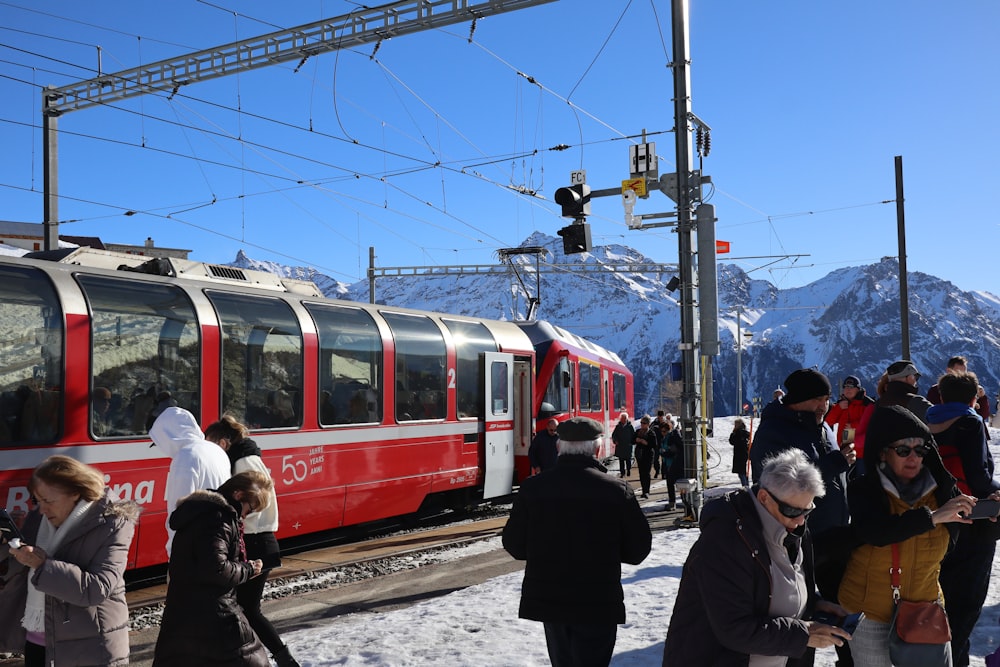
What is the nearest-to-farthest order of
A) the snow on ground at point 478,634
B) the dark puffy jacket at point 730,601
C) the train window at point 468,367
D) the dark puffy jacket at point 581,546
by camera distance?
the dark puffy jacket at point 730,601, the dark puffy jacket at point 581,546, the snow on ground at point 478,634, the train window at point 468,367

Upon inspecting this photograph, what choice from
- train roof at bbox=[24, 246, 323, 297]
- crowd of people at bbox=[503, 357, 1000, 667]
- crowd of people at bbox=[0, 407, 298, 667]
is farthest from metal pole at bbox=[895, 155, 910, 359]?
crowd of people at bbox=[0, 407, 298, 667]

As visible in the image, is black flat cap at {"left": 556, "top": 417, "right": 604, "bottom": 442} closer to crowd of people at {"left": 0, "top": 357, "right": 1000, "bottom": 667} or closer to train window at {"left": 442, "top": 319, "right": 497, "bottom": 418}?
crowd of people at {"left": 0, "top": 357, "right": 1000, "bottom": 667}

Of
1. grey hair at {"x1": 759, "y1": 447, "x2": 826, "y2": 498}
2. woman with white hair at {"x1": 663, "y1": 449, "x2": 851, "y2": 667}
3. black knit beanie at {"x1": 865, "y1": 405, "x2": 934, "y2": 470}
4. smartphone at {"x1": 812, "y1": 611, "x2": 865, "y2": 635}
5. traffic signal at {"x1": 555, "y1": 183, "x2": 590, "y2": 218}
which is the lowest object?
smartphone at {"x1": 812, "y1": 611, "x2": 865, "y2": 635}

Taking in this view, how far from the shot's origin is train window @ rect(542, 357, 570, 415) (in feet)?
56.0

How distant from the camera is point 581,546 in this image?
4.32 metres

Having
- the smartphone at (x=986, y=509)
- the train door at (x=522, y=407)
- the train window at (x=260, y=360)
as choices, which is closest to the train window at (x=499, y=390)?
the train door at (x=522, y=407)

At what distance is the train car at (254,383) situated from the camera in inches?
311

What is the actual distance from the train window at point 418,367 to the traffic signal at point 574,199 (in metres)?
2.59

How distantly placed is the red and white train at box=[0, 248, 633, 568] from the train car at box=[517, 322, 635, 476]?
1241 millimetres

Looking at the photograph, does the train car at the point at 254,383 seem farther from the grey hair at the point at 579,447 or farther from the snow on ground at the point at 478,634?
the grey hair at the point at 579,447

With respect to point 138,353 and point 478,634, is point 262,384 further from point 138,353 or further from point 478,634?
point 478,634

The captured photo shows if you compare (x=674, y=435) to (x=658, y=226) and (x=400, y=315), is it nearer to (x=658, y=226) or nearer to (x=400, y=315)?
(x=658, y=226)

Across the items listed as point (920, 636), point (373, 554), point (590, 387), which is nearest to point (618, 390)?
point (590, 387)

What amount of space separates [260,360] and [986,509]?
743 centimetres
